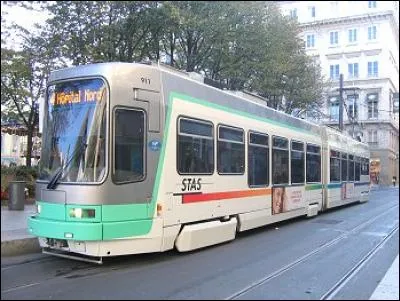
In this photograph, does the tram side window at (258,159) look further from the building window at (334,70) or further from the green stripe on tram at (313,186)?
the building window at (334,70)

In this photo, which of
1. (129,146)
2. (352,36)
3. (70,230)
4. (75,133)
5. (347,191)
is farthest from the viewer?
(352,36)

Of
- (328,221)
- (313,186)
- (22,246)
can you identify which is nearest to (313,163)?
(313,186)

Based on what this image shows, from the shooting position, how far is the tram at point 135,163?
8.70m

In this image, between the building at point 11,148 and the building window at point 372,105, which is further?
the building window at point 372,105

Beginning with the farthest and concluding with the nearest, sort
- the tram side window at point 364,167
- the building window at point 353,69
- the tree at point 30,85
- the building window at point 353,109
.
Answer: the building window at point 353,69 < the building window at point 353,109 < the tram side window at point 364,167 < the tree at point 30,85

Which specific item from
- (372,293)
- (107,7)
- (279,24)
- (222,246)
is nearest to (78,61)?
(107,7)

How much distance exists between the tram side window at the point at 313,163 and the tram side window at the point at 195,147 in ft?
24.0

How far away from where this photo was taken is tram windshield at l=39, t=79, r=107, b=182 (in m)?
8.74

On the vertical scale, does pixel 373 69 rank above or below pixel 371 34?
below

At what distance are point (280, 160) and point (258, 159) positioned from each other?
173 centimetres

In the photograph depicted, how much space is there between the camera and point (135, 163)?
9125mm

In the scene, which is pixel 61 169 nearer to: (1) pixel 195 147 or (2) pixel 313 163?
(1) pixel 195 147

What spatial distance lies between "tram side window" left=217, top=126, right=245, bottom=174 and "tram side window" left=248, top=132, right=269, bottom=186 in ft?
1.71

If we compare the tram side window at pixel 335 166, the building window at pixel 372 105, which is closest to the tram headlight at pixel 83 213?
the tram side window at pixel 335 166
